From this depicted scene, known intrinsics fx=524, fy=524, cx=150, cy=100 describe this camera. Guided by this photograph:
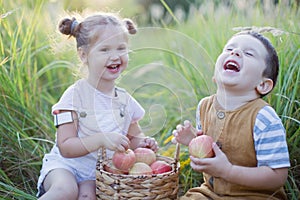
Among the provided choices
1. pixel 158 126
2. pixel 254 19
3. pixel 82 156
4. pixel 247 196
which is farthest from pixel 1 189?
pixel 254 19

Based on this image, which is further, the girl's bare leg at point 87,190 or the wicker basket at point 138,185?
the girl's bare leg at point 87,190

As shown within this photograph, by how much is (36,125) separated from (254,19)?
5.35 ft

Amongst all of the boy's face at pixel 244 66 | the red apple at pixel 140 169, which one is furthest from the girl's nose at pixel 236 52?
the red apple at pixel 140 169

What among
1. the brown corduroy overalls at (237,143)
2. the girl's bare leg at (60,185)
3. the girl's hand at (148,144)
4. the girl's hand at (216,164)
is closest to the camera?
the girl's hand at (216,164)

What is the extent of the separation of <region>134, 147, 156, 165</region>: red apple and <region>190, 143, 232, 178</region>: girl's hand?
27cm

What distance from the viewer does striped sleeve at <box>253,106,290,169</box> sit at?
6.95 ft

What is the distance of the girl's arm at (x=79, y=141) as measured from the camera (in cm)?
228

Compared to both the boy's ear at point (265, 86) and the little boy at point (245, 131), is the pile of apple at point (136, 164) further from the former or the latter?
the boy's ear at point (265, 86)

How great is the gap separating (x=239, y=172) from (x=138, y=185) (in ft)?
1.35

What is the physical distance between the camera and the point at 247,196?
220 cm

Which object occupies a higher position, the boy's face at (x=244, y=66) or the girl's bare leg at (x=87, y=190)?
the boy's face at (x=244, y=66)

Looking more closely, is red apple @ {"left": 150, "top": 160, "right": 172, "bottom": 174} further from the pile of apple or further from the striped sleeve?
the striped sleeve

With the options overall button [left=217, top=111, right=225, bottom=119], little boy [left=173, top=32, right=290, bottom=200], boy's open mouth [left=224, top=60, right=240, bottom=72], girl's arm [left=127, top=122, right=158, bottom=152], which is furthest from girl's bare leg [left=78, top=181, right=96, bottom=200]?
boy's open mouth [left=224, top=60, right=240, bottom=72]

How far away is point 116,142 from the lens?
89.1 inches
